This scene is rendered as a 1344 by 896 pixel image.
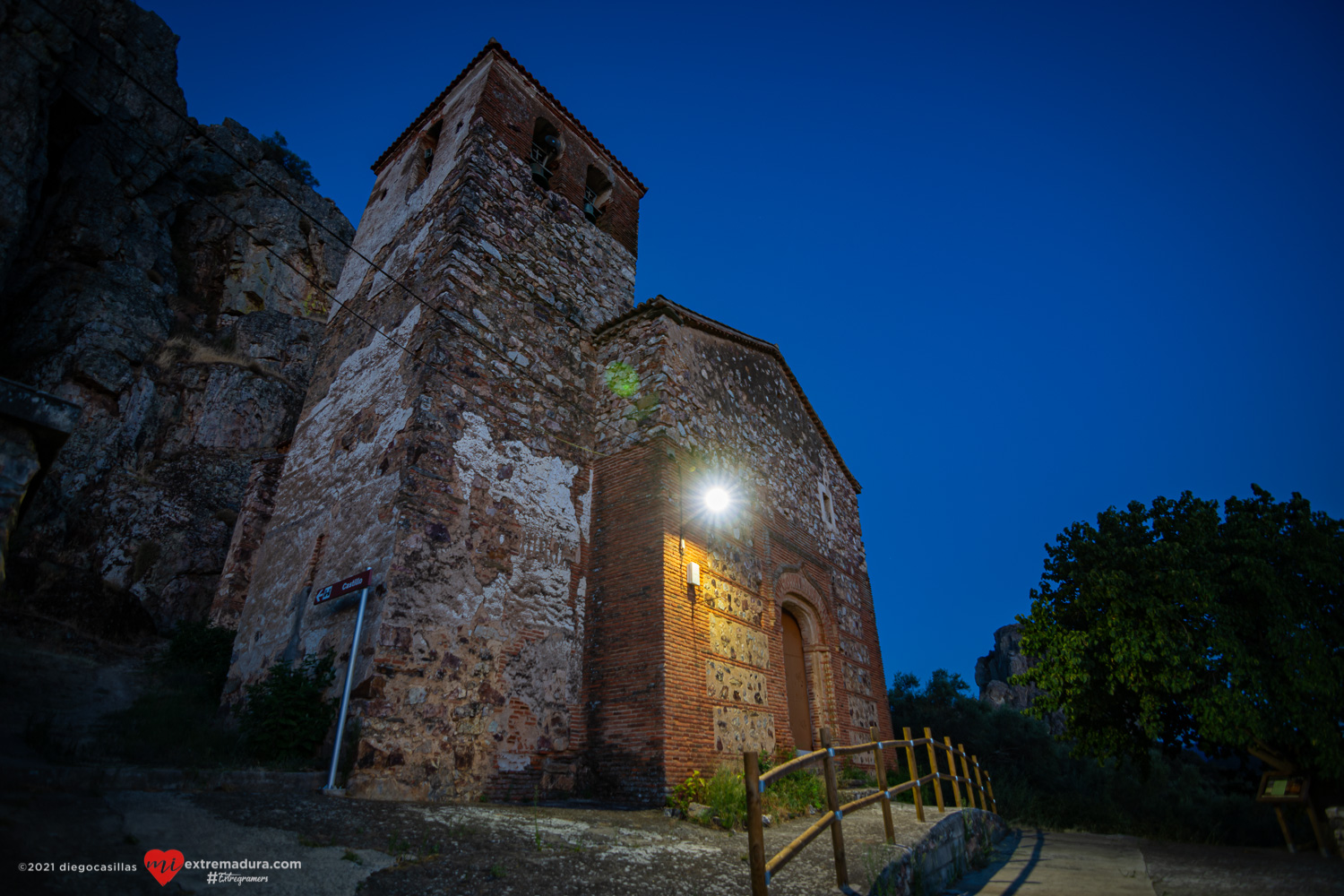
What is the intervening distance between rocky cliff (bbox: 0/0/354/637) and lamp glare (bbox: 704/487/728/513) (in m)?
8.25

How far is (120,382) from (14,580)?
597 cm

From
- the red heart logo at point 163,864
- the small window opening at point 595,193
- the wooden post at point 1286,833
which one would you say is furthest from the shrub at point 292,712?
the wooden post at point 1286,833

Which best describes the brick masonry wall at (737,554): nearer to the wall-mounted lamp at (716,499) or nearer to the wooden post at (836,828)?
the wall-mounted lamp at (716,499)

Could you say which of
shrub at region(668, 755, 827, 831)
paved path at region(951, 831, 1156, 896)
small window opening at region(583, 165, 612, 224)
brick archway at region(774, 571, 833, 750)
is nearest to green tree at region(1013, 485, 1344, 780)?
paved path at region(951, 831, 1156, 896)

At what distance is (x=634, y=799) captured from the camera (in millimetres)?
7184

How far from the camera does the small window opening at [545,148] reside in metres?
11.8

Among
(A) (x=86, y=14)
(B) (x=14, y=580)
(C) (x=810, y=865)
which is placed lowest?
(C) (x=810, y=865)

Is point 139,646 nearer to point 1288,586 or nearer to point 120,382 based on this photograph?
point 120,382

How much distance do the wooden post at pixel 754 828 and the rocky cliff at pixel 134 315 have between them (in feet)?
35.6

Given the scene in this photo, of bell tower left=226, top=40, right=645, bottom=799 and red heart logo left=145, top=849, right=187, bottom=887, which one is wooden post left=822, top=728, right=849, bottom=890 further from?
red heart logo left=145, top=849, right=187, bottom=887

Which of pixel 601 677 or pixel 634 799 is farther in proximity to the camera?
pixel 601 677

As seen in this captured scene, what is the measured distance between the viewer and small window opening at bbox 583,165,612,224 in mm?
13023

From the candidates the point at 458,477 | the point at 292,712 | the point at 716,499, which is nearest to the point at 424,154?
the point at 458,477

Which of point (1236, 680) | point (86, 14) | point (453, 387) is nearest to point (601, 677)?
point (453, 387)
